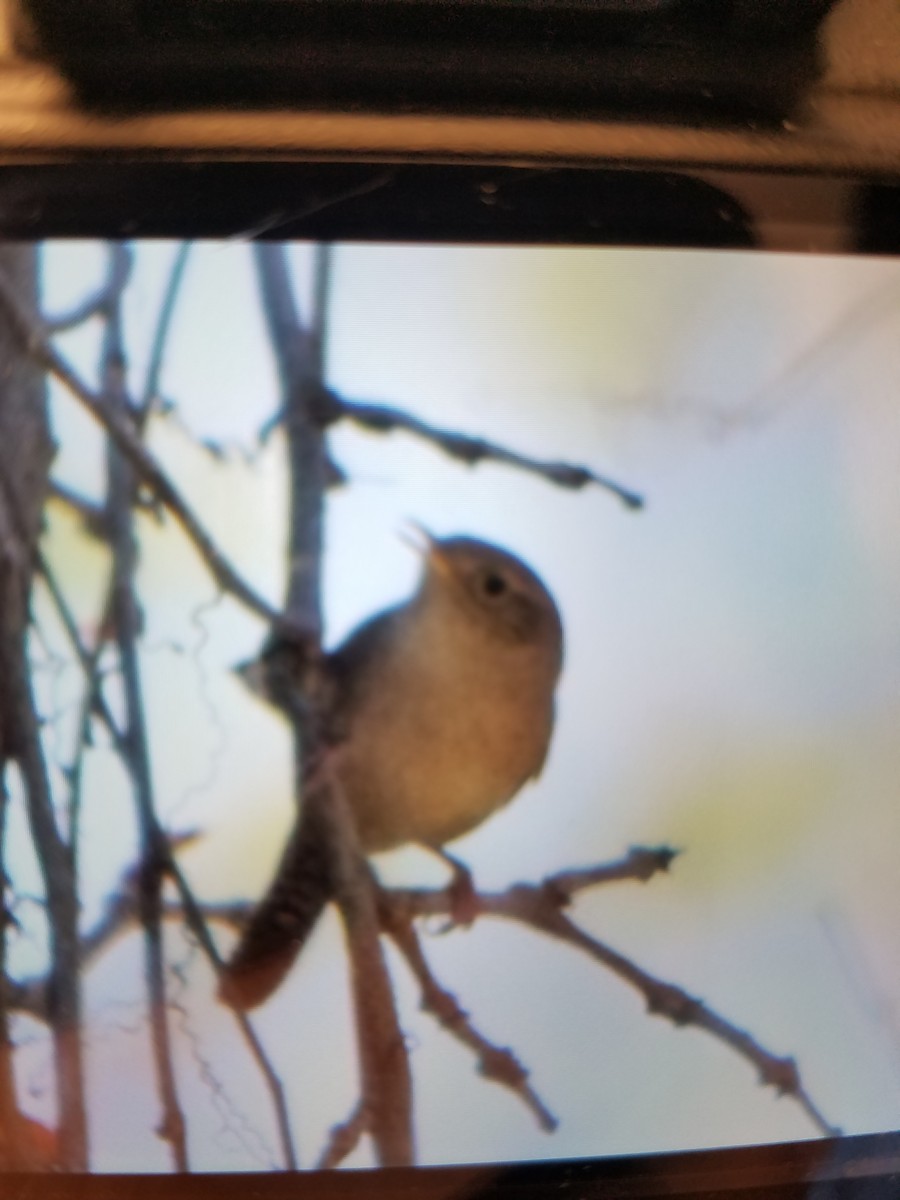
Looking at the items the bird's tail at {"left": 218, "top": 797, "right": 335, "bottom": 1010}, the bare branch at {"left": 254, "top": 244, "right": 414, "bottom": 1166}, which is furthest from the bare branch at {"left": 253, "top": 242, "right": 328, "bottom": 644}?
the bird's tail at {"left": 218, "top": 797, "right": 335, "bottom": 1010}

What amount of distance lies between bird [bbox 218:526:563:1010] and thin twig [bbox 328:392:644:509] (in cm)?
4

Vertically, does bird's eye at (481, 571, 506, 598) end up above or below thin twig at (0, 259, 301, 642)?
below

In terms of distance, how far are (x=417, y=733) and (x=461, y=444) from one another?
0.47 ft

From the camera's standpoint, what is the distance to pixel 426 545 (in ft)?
1.52

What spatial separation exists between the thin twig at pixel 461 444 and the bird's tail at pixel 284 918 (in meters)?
0.18

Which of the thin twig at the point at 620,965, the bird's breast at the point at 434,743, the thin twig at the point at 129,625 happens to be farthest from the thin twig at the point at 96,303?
the thin twig at the point at 620,965

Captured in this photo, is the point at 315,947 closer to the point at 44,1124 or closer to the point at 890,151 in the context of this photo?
the point at 44,1124

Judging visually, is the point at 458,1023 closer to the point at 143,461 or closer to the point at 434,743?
the point at 434,743

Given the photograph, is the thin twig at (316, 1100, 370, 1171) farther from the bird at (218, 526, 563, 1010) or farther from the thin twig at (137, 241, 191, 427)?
the thin twig at (137, 241, 191, 427)

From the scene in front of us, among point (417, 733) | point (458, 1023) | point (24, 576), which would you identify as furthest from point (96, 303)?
point (458, 1023)

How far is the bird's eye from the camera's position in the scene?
0.47 metres

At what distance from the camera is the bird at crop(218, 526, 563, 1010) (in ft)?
1.52

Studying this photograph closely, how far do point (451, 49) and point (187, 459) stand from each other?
0.85ft

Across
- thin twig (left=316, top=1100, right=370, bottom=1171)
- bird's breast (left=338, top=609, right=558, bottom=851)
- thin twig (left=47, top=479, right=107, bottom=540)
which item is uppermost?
thin twig (left=47, top=479, right=107, bottom=540)
